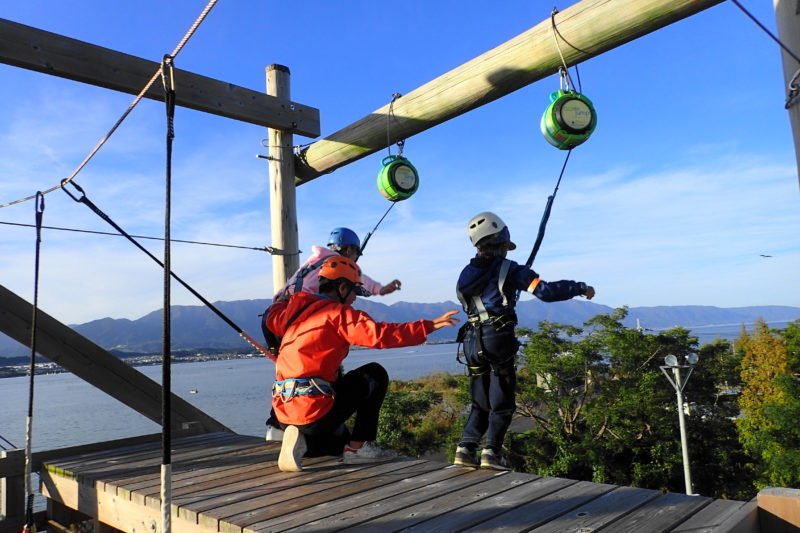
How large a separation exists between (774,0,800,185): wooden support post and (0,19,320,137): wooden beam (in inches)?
179

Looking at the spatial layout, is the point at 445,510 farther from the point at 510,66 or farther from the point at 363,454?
the point at 510,66

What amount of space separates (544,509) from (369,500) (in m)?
0.97

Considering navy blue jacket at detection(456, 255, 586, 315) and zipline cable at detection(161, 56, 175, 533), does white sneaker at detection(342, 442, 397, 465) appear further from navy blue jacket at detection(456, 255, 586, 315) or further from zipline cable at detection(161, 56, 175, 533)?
zipline cable at detection(161, 56, 175, 533)

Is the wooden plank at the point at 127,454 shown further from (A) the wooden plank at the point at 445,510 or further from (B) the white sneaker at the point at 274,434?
(A) the wooden plank at the point at 445,510

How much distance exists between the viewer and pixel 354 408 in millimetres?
4117

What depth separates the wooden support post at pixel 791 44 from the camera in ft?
9.02

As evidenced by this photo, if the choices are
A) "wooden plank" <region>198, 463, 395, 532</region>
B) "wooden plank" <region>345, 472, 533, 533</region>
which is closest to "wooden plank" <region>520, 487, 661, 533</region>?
"wooden plank" <region>345, 472, 533, 533</region>

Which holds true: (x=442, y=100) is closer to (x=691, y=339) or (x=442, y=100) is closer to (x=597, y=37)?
(x=597, y=37)

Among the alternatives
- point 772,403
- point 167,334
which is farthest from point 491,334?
point 772,403

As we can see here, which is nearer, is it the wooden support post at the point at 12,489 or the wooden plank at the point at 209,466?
the wooden plank at the point at 209,466

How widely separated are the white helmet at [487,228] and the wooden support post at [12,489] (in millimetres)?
4461

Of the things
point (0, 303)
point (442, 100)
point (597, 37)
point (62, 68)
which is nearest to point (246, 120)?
point (62, 68)

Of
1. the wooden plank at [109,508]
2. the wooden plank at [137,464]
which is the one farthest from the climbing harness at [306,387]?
the wooden plank at [137,464]

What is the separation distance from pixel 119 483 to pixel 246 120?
3.64 m
